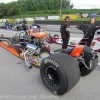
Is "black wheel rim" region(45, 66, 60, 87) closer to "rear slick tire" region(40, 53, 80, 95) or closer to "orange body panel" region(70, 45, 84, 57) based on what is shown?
"rear slick tire" region(40, 53, 80, 95)

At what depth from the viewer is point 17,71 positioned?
419 centimetres

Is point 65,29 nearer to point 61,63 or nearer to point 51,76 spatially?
point 51,76

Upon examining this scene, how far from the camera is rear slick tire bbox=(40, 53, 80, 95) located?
8.56 feet

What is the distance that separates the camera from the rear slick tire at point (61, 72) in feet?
8.56

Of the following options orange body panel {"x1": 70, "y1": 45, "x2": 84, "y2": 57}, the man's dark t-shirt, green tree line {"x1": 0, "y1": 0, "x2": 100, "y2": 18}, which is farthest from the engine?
green tree line {"x1": 0, "y1": 0, "x2": 100, "y2": 18}

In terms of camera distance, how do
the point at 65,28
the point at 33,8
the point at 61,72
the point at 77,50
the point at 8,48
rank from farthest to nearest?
the point at 33,8 < the point at 8,48 < the point at 65,28 < the point at 77,50 < the point at 61,72

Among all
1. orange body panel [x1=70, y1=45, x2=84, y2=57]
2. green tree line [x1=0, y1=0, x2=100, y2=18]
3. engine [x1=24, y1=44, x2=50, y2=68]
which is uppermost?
orange body panel [x1=70, y1=45, x2=84, y2=57]

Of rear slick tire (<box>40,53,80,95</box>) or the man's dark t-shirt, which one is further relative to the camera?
the man's dark t-shirt

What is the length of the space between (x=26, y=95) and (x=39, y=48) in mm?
1704

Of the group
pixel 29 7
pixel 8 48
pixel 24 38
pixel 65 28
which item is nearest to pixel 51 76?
pixel 24 38

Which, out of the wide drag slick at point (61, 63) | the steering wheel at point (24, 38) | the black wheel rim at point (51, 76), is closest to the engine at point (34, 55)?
the wide drag slick at point (61, 63)

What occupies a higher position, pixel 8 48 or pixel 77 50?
pixel 77 50

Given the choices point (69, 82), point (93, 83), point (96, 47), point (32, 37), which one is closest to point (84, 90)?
point (93, 83)

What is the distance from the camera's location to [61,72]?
8.61 feet
